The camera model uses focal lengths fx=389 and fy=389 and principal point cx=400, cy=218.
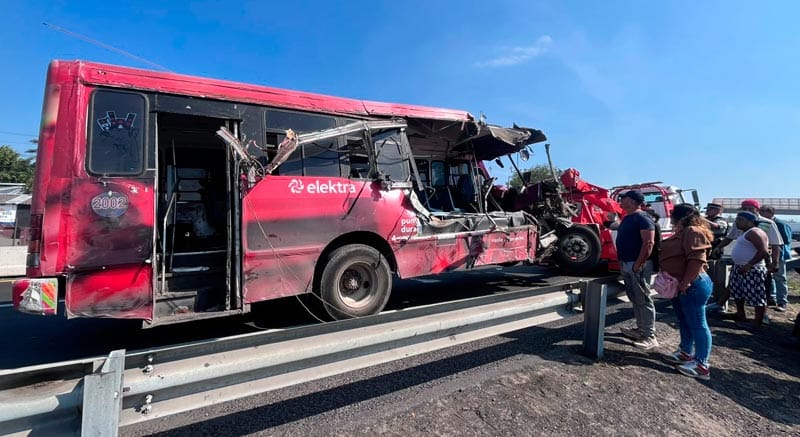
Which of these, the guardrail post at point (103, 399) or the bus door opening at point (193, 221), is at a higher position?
the bus door opening at point (193, 221)

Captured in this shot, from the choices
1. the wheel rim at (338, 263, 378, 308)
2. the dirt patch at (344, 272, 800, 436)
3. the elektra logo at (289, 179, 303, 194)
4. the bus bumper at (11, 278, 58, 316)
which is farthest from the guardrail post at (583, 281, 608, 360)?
the bus bumper at (11, 278, 58, 316)

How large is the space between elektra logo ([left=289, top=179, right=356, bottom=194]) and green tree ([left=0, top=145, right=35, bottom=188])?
61844 millimetres

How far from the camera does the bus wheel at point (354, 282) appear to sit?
14.6 feet

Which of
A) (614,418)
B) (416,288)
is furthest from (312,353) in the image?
(416,288)

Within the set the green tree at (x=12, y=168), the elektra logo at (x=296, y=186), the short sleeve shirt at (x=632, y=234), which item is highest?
the green tree at (x=12, y=168)

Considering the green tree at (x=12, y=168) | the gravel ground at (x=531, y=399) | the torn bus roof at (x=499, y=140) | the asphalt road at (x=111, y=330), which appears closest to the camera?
the gravel ground at (x=531, y=399)

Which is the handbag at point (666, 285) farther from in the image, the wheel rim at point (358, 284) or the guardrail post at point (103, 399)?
the guardrail post at point (103, 399)

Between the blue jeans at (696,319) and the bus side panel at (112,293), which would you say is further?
the blue jeans at (696,319)

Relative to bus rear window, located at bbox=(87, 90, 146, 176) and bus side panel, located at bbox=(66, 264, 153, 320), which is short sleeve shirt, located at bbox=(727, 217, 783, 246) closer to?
bus side panel, located at bbox=(66, 264, 153, 320)

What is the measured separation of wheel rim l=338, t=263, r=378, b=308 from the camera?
469 centimetres

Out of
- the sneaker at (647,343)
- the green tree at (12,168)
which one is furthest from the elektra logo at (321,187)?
the green tree at (12,168)

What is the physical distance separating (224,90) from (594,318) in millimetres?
4543

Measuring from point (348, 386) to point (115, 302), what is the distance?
2257 mm

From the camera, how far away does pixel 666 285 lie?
4039 mm
